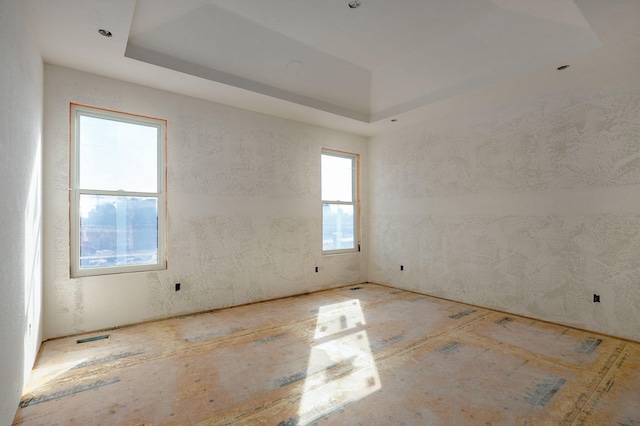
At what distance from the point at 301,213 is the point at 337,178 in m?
1.05

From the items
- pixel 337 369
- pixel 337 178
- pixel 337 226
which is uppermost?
pixel 337 178

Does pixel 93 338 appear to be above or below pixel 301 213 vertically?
below

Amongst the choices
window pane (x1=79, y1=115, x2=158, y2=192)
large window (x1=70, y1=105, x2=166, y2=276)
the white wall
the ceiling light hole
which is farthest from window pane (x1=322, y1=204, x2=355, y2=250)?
the white wall

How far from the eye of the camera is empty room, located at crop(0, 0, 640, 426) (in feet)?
7.20

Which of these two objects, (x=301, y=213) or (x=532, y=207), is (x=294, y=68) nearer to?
(x=301, y=213)

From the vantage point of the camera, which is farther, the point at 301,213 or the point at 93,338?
the point at 301,213

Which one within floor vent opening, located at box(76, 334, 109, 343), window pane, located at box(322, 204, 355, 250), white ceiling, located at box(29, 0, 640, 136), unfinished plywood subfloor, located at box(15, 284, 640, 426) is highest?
white ceiling, located at box(29, 0, 640, 136)

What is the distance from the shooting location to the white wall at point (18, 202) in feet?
5.77

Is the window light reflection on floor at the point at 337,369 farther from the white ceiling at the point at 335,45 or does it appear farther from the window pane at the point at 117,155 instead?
the white ceiling at the point at 335,45

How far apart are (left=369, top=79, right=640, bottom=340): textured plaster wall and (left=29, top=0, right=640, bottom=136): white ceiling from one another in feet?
1.38

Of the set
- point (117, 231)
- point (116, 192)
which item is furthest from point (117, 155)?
point (117, 231)

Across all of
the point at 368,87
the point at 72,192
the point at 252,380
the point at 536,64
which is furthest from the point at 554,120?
the point at 72,192

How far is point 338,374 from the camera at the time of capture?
249 centimetres

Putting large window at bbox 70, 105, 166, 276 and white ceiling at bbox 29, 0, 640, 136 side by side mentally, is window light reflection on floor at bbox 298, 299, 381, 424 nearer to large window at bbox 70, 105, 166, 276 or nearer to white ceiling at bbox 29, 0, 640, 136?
large window at bbox 70, 105, 166, 276
